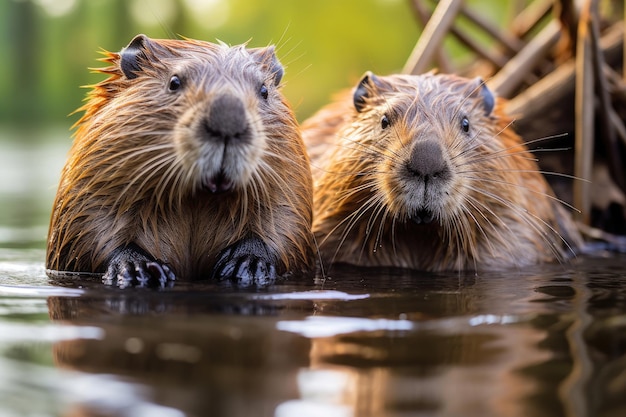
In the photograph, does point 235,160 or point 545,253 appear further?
point 545,253

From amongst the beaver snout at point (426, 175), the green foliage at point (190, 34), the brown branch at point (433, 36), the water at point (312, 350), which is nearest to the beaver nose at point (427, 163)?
the beaver snout at point (426, 175)

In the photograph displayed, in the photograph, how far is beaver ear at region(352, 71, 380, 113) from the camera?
466 cm

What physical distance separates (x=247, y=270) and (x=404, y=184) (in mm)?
750

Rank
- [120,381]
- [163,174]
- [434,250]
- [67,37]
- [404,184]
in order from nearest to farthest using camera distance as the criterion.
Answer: [120,381] < [163,174] < [404,184] < [434,250] < [67,37]

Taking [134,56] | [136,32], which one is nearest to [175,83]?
[134,56]

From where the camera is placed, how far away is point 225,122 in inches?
132

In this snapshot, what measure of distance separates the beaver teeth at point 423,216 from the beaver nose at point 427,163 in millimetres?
185

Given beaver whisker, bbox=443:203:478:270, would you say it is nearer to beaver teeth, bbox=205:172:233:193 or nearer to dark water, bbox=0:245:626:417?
dark water, bbox=0:245:626:417

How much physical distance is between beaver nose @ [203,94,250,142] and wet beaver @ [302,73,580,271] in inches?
34.7

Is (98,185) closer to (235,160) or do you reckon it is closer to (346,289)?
(235,160)

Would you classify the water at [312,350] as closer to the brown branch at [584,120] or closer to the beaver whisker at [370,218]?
the beaver whisker at [370,218]

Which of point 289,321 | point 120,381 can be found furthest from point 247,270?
point 120,381

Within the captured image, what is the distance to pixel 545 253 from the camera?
4863mm

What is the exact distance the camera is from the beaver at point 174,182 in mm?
3615
